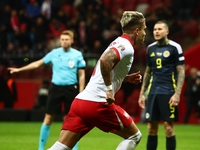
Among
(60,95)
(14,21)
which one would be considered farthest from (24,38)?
(60,95)

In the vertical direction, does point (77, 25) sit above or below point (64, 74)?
above

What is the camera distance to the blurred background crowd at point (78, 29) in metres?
15.7

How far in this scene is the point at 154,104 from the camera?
20.4ft

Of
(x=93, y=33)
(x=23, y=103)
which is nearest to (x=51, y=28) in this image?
(x=93, y=33)

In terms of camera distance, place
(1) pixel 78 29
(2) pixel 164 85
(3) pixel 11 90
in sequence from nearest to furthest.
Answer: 1. (2) pixel 164 85
2. (3) pixel 11 90
3. (1) pixel 78 29

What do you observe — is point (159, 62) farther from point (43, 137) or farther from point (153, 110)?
point (43, 137)

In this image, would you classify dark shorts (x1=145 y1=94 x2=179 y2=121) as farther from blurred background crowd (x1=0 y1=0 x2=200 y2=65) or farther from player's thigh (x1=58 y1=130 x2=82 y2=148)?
blurred background crowd (x1=0 y1=0 x2=200 y2=65)

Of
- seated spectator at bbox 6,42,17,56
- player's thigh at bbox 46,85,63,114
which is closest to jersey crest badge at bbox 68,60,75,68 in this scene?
player's thigh at bbox 46,85,63,114

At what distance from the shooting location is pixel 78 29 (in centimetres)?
1717

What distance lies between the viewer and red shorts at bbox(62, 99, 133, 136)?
12.8ft

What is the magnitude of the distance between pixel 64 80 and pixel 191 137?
190 inches

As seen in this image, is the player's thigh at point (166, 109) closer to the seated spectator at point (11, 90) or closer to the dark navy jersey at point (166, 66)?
the dark navy jersey at point (166, 66)

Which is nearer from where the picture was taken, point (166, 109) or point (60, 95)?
point (166, 109)

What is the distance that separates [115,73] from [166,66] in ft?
8.19
